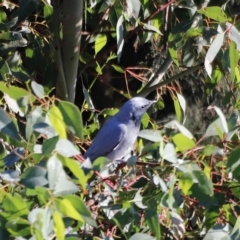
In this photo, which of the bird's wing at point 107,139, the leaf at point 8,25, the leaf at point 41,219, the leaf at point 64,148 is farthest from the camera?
the bird's wing at point 107,139

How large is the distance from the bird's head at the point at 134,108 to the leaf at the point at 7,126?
1.10 metres

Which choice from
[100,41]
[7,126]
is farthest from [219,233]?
[100,41]

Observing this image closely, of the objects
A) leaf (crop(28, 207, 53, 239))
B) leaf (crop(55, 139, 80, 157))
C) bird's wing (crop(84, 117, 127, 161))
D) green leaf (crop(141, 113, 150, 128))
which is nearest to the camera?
leaf (crop(28, 207, 53, 239))

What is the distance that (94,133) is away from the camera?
255 cm

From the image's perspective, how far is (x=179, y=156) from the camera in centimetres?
154

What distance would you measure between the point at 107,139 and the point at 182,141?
1.01 metres

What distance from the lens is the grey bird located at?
2375mm

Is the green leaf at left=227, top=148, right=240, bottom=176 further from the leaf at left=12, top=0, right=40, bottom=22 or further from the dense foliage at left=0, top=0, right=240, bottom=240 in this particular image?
the leaf at left=12, top=0, right=40, bottom=22

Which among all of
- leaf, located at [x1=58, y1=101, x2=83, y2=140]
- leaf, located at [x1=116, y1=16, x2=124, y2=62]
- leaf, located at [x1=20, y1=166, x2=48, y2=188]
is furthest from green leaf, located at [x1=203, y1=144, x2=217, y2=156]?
leaf, located at [x1=116, y1=16, x2=124, y2=62]

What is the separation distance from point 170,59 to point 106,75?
0.46 m

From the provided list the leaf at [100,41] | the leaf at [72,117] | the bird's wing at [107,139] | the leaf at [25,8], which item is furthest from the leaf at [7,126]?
the leaf at [100,41]

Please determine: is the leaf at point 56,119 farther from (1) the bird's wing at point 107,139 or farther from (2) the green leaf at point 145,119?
(2) the green leaf at point 145,119

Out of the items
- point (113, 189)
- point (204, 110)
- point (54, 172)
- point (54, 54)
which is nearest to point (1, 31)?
point (54, 54)

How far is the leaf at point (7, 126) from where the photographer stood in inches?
51.9
